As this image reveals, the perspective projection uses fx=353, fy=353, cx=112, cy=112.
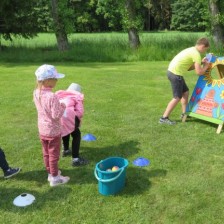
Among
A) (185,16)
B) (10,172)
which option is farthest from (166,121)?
(185,16)

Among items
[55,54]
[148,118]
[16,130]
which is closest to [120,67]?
[55,54]

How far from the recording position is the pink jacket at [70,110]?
16.1 feet

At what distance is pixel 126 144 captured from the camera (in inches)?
234

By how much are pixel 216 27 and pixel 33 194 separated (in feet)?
51.1

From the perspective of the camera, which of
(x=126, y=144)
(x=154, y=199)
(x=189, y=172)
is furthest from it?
(x=126, y=144)

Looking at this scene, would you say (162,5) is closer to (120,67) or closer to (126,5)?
(126,5)

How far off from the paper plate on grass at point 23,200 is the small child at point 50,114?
382mm

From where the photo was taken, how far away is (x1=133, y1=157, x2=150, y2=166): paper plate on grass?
5.06 m

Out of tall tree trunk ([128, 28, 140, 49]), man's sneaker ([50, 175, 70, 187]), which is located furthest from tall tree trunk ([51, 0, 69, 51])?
man's sneaker ([50, 175, 70, 187])

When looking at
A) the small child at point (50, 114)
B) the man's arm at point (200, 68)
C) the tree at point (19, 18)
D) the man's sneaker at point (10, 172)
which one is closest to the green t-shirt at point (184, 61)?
the man's arm at point (200, 68)

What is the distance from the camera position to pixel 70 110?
4949 millimetres

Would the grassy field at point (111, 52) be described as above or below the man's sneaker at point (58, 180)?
below

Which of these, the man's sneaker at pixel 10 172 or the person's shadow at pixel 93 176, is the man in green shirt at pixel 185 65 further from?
the man's sneaker at pixel 10 172

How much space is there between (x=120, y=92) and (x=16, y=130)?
12.2 ft
